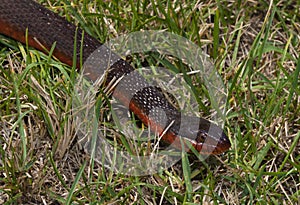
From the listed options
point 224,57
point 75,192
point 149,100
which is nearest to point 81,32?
point 149,100

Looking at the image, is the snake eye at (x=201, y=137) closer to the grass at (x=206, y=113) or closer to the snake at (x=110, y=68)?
the snake at (x=110, y=68)

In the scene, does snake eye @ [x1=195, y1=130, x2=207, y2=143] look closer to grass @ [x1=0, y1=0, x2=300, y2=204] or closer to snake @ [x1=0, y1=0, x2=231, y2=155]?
snake @ [x1=0, y1=0, x2=231, y2=155]

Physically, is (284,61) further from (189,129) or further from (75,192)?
(75,192)

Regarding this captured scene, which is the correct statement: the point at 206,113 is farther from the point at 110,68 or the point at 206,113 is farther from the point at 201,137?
the point at 110,68

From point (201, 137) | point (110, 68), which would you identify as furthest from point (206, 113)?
point (110, 68)

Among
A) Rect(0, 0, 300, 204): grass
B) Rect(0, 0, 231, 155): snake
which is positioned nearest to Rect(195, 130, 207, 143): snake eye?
Rect(0, 0, 231, 155): snake

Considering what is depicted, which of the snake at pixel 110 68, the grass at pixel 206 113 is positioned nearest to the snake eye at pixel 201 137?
the snake at pixel 110 68
